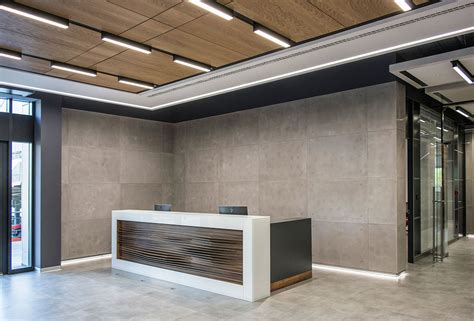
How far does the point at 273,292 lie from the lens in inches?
227

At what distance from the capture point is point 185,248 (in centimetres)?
628

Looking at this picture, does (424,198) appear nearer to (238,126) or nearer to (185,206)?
(238,126)

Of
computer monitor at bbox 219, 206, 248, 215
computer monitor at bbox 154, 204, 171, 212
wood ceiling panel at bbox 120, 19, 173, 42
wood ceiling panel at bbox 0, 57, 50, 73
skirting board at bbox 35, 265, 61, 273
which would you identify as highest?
wood ceiling panel at bbox 120, 19, 173, 42

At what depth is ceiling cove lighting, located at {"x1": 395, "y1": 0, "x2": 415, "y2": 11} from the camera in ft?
12.0

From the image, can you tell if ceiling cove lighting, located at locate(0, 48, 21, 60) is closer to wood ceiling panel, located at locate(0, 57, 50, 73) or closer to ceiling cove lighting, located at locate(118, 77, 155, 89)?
wood ceiling panel, located at locate(0, 57, 50, 73)

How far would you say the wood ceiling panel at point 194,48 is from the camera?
4637 millimetres

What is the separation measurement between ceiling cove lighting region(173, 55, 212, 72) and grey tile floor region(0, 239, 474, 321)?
334 centimetres

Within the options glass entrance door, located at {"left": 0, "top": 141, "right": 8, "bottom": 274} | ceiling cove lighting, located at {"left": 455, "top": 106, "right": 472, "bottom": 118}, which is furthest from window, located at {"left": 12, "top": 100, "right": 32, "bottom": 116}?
ceiling cove lighting, located at {"left": 455, "top": 106, "right": 472, "bottom": 118}

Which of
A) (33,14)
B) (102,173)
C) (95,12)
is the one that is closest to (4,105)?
(102,173)

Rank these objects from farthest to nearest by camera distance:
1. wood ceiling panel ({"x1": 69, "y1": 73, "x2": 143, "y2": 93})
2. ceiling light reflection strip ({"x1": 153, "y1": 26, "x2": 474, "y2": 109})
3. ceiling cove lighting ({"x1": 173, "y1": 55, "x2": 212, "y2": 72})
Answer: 1. wood ceiling panel ({"x1": 69, "y1": 73, "x2": 143, "y2": 93})
2. ceiling cove lighting ({"x1": 173, "y1": 55, "x2": 212, "y2": 72})
3. ceiling light reflection strip ({"x1": 153, "y1": 26, "x2": 474, "y2": 109})

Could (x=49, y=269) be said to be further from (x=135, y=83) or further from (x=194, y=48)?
(x=194, y=48)

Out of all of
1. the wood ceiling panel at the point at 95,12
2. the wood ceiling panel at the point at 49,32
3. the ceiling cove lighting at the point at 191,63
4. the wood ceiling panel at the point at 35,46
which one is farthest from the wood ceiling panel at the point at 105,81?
the wood ceiling panel at the point at 95,12

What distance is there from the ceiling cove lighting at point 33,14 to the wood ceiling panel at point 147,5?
77 centimetres

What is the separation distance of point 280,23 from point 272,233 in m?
3.07
